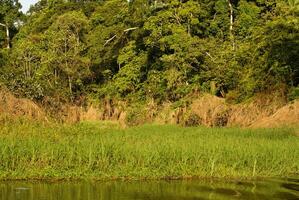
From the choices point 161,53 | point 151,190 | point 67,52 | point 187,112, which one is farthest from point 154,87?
point 151,190

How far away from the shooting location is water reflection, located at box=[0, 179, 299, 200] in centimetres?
857

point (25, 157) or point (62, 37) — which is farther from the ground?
point (62, 37)

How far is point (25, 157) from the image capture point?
33.5 ft

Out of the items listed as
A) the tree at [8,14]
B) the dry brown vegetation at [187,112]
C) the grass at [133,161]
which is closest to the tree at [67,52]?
the dry brown vegetation at [187,112]

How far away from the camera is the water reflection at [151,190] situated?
8570mm

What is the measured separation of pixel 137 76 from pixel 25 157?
67.1ft

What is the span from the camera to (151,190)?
9.11 metres

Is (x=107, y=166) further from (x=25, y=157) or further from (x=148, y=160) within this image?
(x=25, y=157)

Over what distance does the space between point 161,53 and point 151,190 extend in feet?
68.9

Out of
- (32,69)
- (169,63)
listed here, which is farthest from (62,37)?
(169,63)

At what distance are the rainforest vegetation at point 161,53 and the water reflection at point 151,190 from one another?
1190cm

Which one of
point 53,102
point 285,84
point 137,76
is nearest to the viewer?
point 285,84

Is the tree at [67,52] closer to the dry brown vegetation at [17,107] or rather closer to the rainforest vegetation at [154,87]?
the rainforest vegetation at [154,87]

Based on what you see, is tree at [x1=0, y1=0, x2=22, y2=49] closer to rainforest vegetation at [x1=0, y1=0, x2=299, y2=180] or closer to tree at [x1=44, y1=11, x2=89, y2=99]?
rainforest vegetation at [x1=0, y1=0, x2=299, y2=180]
